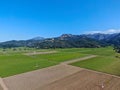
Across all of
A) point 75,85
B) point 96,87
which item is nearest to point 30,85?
point 75,85

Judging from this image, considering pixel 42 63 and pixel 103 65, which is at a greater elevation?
pixel 42 63

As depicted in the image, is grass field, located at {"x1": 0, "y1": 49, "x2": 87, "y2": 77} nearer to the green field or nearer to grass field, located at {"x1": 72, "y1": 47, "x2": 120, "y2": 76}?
the green field

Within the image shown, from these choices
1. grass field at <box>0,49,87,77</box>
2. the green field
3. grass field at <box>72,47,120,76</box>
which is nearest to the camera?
grass field at <box>0,49,87,77</box>

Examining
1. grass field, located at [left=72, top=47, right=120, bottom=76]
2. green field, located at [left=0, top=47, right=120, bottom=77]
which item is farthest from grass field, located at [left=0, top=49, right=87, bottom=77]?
grass field, located at [left=72, top=47, right=120, bottom=76]

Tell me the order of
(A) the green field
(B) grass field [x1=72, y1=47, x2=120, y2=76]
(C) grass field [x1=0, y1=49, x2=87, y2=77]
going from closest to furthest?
(C) grass field [x1=0, y1=49, x2=87, y2=77] → (A) the green field → (B) grass field [x1=72, y1=47, x2=120, y2=76]

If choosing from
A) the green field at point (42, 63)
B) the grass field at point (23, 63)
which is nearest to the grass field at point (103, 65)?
the green field at point (42, 63)

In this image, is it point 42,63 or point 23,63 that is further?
point 42,63

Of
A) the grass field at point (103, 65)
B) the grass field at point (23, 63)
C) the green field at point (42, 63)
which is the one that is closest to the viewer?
the grass field at point (23, 63)

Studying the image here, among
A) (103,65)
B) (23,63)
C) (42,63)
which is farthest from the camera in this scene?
(42,63)

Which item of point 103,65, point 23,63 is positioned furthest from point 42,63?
point 103,65

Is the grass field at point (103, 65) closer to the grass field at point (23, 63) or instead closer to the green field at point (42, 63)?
the green field at point (42, 63)

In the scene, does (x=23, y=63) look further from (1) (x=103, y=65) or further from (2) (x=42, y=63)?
(1) (x=103, y=65)

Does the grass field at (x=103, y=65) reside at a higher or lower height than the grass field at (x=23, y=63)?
lower
